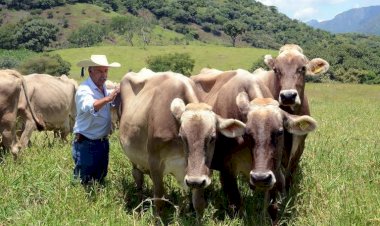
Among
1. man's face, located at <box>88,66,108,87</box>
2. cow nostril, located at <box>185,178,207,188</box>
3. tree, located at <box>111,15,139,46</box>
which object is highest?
man's face, located at <box>88,66,108,87</box>

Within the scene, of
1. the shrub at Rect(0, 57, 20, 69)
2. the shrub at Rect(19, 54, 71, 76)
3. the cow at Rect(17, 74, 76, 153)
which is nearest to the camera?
the cow at Rect(17, 74, 76, 153)

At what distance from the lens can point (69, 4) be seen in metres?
145

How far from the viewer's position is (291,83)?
6.86m

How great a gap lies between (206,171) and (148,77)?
2.78 m

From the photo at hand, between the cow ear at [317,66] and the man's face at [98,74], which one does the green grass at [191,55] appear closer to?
the man's face at [98,74]

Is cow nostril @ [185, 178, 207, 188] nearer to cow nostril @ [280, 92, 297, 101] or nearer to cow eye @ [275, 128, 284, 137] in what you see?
cow eye @ [275, 128, 284, 137]

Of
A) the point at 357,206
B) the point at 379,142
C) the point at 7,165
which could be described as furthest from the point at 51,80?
the point at 357,206

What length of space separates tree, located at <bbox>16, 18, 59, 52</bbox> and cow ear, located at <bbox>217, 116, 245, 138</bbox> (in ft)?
337

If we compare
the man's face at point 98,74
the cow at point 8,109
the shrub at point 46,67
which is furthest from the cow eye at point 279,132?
the shrub at point 46,67

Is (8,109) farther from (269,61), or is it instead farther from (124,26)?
(124,26)

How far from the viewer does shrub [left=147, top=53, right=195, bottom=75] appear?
240ft

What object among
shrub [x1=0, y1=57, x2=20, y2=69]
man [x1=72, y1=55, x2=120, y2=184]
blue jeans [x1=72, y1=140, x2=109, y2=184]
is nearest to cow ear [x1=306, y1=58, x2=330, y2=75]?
man [x1=72, y1=55, x2=120, y2=184]

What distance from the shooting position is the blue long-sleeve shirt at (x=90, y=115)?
23.4 feet

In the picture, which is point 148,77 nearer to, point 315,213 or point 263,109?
point 263,109
